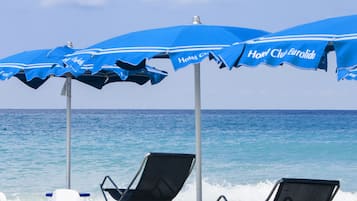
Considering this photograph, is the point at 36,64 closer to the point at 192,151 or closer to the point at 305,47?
the point at 305,47

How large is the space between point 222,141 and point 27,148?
660 cm

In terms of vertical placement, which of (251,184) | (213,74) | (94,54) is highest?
(213,74)

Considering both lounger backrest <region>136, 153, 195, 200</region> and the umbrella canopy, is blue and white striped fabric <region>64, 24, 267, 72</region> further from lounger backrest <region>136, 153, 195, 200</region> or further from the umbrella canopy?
lounger backrest <region>136, 153, 195, 200</region>

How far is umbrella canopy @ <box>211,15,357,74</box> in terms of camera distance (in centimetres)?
430

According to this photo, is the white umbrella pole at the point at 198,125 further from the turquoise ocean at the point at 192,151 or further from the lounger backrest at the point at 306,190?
the turquoise ocean at the point at 192,151

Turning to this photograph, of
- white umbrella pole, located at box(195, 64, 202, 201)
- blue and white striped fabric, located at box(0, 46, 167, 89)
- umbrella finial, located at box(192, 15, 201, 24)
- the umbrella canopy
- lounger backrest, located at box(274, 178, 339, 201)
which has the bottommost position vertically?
lounger backrest, located at box(274, 178, 339, 201)

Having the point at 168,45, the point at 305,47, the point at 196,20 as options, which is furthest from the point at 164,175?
the point at 305,47

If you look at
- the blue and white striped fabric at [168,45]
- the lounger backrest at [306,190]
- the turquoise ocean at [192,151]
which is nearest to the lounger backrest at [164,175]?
the blue and white striped fabric at [168,45]

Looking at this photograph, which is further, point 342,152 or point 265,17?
point 265,17

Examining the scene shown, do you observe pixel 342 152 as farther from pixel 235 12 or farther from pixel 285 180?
pixel 285 180

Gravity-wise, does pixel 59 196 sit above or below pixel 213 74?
below

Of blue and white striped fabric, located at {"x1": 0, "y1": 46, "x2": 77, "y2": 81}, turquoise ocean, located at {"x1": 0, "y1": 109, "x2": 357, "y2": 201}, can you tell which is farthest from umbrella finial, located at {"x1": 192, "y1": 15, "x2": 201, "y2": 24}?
turquoise ocean, located at {"x1": 0, "y1": 109, "x2": 357, "y2": 201}

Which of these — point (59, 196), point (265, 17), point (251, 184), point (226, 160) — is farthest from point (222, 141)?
point (59, 196)

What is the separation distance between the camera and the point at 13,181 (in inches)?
611
